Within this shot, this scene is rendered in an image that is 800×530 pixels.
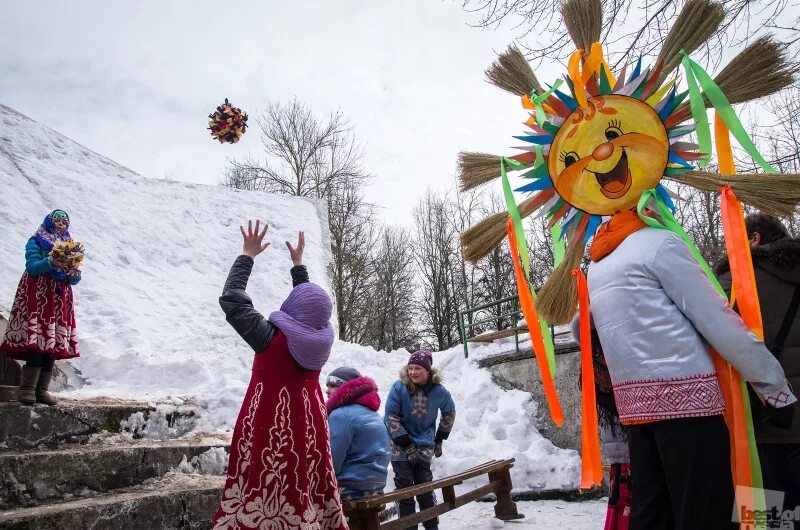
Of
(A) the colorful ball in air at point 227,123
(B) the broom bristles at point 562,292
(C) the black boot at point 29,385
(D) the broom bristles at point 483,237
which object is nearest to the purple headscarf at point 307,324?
(D) the broom bristles at point 483,237

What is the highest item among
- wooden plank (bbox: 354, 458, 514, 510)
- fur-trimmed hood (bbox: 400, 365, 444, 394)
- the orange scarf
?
the orange scarf

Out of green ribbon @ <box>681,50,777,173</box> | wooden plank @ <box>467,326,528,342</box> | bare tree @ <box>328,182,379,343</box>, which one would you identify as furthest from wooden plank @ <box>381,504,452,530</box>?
bare tree @ <box>328,182,379,343</box>

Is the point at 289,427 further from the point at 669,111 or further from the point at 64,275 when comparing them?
the point at 64,275

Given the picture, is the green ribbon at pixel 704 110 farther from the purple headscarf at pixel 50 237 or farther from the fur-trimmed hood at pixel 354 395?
the purple headscarf at pixel 50 237

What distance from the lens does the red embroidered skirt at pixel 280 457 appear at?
249 centimetres

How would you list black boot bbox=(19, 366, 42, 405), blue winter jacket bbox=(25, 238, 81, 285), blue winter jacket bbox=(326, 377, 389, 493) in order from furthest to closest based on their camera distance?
blue winter jacket bbox=(25, 238, 81, 285), black boot bbox=(19, 366, 42, 405), blue winter jacket bbox=(326, 377, 389, 493)

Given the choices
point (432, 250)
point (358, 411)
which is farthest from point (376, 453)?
point (432, 250)

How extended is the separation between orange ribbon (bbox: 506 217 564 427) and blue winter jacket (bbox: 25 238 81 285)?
378cm

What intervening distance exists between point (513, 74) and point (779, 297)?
156 cm

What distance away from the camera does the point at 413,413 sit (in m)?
5.13

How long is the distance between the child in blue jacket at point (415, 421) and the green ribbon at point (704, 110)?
3.32 m

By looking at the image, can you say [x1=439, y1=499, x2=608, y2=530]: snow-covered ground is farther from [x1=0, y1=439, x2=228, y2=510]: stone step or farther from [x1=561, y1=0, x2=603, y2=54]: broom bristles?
[x1=561, y1=0, x2=603, y2=54]: broom bristles

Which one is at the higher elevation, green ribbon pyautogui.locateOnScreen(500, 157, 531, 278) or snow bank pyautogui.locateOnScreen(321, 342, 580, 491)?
green ribbon pyautogui.locateOnScreen(500, 157, 531, 278)

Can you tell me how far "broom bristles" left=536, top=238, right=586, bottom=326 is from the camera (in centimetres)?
267
